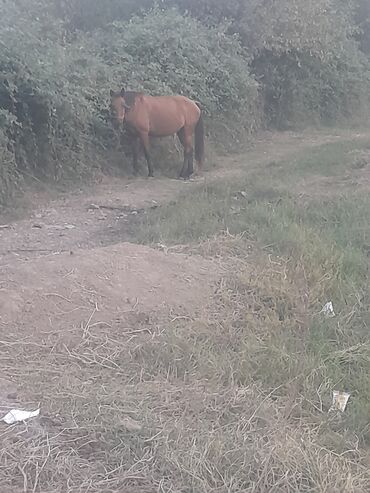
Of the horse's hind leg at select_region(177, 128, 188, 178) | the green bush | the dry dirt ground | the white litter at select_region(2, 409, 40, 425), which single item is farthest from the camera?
the green bush

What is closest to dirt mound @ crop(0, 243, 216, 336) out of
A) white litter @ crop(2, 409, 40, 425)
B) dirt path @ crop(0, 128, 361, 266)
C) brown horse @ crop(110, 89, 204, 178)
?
dirt path @ crop(0, 128, 361, 266)

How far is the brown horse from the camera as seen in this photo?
37.2 feet

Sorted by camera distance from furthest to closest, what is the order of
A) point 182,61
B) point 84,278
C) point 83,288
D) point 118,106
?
point 182,61
point 118,106
point 84,278
point 83,288

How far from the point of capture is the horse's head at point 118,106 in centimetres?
1120

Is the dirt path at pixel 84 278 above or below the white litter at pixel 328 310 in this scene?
above

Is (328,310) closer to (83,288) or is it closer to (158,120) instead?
(83,288)

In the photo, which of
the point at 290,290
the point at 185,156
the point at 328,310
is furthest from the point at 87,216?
the point at 328,310

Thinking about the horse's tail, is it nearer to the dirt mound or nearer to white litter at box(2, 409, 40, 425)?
the dirt mound

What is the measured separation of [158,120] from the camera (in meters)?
11.8

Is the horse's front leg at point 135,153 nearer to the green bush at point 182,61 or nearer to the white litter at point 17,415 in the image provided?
the green bush at point 182,61

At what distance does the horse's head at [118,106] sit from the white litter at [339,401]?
291 inches

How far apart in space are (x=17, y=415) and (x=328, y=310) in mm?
2669

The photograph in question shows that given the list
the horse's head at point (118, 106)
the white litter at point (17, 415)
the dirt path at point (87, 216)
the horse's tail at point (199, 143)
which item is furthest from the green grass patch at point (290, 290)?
the horse's tail at point (199, 143)

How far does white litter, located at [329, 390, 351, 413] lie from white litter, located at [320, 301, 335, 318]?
112 cm
